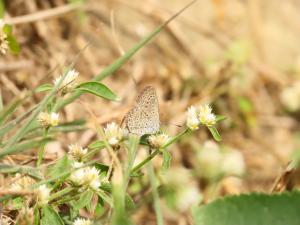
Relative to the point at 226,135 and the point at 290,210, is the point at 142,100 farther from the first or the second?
the point at 226,135

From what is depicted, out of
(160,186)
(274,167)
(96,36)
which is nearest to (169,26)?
(96,36)

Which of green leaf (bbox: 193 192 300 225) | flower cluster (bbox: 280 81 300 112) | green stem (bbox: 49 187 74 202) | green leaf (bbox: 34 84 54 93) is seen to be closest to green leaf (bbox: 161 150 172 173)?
green leaf (bbox: 193 192 300 225)

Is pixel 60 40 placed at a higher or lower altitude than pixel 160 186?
higher

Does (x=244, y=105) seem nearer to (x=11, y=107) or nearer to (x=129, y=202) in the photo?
(x=129, y=202)

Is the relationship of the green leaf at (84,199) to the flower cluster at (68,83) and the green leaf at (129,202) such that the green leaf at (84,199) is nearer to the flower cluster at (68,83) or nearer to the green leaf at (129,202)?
the green leaf at (129,202)

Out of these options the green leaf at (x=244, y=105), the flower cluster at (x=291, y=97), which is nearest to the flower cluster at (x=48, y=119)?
the green leaf at (x=244, y=105)

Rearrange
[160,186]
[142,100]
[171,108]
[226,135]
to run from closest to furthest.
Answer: [142,100]
[160,186]
[171,108]
[226,135]

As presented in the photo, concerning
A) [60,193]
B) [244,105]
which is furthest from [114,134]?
[244,105]
